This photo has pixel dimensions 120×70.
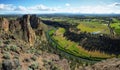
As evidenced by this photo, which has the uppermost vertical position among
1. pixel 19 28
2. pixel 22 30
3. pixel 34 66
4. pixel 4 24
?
pixel 34 66

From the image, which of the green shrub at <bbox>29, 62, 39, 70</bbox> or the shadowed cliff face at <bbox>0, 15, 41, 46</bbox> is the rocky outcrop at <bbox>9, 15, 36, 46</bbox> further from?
the green shrub at <bbox>29, 62, 39, 70</bbox>

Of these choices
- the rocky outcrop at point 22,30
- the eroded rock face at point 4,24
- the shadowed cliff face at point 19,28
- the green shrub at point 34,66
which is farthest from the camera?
the rocky outcrop at point 22,30

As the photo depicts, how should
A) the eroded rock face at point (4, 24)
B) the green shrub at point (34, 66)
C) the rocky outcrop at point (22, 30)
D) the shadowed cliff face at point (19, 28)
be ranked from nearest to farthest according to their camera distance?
1. the green shrub at point (34, 66)
2. the eroded rock face at point (4, 24)
3. the shadowed cliff face at point (19, 28)
4. the rocky outcrop at point (22, 30)

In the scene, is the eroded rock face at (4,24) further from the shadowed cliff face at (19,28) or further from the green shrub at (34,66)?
the green shrub at (34,66)

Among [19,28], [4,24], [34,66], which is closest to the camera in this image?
[34,66]

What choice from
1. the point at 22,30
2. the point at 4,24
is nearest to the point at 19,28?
the point at 22,30

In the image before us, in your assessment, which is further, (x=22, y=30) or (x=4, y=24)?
(x=22, y=30)

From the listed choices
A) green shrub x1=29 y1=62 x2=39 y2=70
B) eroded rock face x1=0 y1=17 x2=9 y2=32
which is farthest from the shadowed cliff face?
green shrub x1=29 y1=62 x2=39 y2=70

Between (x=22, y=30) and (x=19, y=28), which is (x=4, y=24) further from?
(x=22, y=30)

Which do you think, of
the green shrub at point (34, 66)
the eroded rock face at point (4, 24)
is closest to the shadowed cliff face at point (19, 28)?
the eroded rock face at point (4, 24)

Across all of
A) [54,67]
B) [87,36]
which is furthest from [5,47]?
[87,36]

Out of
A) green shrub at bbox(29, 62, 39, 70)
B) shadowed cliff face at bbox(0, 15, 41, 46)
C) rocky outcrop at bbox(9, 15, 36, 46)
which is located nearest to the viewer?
green shrub at bbox(29, 62, 39, 70)

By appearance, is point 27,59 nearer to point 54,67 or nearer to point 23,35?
point 54,67
